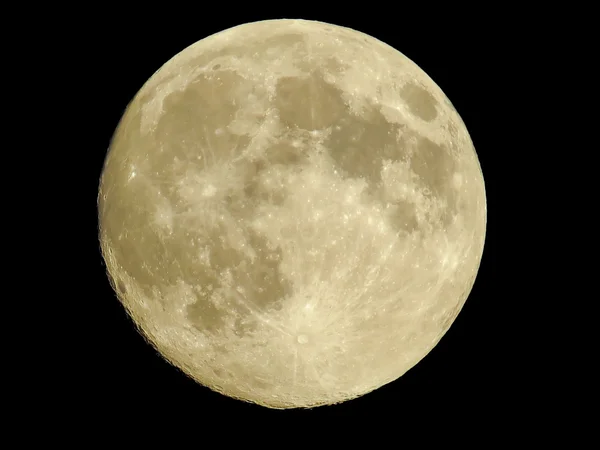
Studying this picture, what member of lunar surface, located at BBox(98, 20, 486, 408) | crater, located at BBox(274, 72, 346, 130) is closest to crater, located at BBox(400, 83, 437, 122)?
lunar surface, located at BBox(98, 20, 486, 408)

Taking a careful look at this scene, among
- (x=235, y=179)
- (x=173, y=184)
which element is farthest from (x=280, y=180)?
(x=173, y=184)

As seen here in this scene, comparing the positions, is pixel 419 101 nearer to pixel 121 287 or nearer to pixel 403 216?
pixel 403 216

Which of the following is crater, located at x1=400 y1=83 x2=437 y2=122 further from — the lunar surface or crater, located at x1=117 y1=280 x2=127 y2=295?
crater, located at x1=117 y1=280 x2=127 y2=295

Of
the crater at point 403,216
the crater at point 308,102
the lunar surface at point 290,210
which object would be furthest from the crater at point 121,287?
the crater at point 403,216

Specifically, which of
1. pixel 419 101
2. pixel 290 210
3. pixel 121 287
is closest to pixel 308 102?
pixel 290 210

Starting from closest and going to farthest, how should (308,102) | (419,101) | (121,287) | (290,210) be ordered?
(290,210), (308,102), (419,101), (121,287)

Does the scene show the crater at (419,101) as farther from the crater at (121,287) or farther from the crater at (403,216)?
the crater at (121,287)
